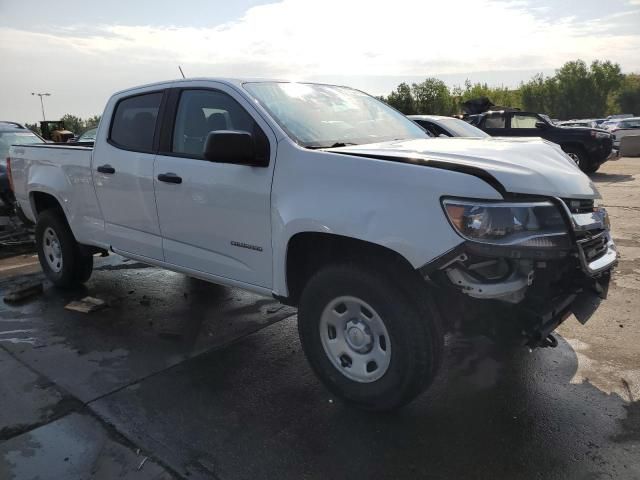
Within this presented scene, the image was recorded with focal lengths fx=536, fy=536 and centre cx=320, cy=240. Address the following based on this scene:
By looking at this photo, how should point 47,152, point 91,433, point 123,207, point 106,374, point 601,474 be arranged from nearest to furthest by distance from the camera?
point 601,474 → point 91,433 → point 106,374 → point 123,207 → point 47,152

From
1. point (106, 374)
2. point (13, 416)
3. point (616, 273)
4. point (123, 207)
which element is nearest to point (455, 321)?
point (106, 374)

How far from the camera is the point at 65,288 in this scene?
5566 mm

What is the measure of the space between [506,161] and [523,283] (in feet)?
2.15

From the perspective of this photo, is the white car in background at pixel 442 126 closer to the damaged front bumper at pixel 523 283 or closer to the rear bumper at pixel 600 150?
the rear bumper at pixel 600 150

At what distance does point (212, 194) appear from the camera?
3.57 metres

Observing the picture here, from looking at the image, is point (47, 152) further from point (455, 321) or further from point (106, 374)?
point (455, 321)

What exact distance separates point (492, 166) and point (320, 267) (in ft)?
3.74

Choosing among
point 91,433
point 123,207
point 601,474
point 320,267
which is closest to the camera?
point 601,474

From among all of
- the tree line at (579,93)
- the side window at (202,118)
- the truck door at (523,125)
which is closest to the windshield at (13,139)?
the side window at (202,118)

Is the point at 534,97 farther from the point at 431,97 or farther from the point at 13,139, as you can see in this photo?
the point at 13,139

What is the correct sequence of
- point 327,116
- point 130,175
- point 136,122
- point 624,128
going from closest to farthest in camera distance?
point 327,116 < point 130,175 < point 136,122 < point 624,128

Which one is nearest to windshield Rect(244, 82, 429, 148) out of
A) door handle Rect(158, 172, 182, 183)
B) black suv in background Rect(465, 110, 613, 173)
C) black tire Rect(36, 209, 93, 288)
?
door handle Rect(158, 172, 182, 183)

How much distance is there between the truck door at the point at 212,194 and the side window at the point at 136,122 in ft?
0.76

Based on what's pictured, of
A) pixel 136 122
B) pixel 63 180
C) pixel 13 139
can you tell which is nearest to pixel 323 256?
pixel 136 122
